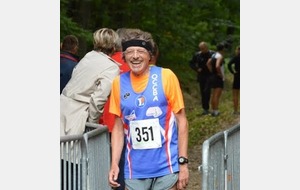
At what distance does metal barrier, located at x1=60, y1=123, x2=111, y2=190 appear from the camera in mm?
6340

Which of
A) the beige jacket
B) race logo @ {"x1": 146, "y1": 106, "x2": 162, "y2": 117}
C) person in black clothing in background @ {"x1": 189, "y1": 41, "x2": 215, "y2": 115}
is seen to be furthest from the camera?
person in black clothing in background @ {"x1": 189, "y1": 41, "x2": 215, "y2": 115}

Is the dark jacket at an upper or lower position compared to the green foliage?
lower

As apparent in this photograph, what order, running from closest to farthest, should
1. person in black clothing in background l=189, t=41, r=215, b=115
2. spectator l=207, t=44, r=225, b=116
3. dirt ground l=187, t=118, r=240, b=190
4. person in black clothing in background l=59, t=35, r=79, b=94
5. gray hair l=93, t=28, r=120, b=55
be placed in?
gray hair l=93, t=28, r=120, b=55, person in black clothing in background l=59, t=35, r=79, b=94, dirt ground l=187, t=118, r=240, b=190, spectator l=207, t=44, r=225, b=116, person in black clothing in background l=189, t=41, r=215, b=115

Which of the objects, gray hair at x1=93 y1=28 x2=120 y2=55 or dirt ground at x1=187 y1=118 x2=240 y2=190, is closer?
gray hair at x1=93 y1=28 x2=120 y2=55

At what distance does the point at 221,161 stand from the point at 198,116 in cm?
1491

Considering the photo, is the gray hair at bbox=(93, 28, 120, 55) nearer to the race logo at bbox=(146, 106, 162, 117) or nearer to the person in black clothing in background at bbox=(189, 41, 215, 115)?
the race logo at bbox=(146, 106, 162, 117)

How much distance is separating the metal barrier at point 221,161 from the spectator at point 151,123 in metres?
0.19

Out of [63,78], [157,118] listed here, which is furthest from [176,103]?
[63,78]

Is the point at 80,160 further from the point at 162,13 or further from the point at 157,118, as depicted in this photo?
the point at 162,13

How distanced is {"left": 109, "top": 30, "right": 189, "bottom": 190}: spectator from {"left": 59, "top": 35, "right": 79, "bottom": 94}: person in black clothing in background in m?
3.49

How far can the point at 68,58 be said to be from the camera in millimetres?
9562

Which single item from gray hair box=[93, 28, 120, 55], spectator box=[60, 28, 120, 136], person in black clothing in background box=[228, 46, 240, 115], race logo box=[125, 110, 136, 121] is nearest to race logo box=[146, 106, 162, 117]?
race logo box=[125, 110, 136, 121]

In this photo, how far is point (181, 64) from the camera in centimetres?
2302

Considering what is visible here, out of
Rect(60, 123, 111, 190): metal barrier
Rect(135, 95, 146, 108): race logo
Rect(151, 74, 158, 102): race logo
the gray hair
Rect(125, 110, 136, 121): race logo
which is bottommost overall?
Rect(60, 123, 111, 190): metal barrier
